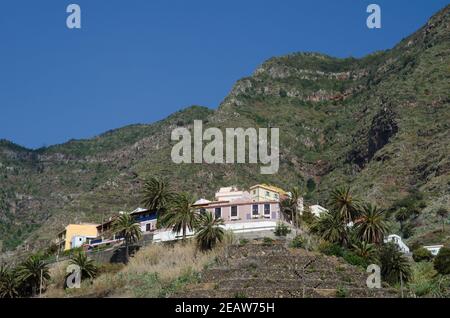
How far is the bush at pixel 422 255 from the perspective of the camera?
108 meters

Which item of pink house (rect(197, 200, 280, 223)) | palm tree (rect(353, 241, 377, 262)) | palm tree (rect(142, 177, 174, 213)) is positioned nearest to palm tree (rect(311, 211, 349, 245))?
palm tree (rect(353, 241, 377, 262))

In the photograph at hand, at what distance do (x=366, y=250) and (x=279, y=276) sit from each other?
16.4 metres

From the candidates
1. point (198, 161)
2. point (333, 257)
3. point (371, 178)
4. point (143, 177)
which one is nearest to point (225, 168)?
point (198, 161)

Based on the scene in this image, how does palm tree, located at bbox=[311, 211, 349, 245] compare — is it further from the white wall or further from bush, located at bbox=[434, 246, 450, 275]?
bush, located at bbox=[434, 246, 450, 275]

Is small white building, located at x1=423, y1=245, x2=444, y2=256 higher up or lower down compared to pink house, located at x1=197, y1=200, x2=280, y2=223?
lower down

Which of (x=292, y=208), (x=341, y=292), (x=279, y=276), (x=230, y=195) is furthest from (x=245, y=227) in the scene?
(x=341, y=292)

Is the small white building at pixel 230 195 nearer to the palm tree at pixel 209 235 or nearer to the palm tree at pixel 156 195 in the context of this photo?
the palm tree at pixel 156 195

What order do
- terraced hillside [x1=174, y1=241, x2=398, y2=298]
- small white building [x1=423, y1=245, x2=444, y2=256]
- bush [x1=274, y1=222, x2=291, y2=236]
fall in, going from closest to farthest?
terraced hillside [x1=174, y1=241, x2=398, y2=298]
bush [x1=274, y1=222, x2=291, y2=236]
small white building [x1=423, y1=245, x2=444, y2=256]

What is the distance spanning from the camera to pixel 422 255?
108875 mm

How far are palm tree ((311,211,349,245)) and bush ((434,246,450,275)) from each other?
11.7 meters

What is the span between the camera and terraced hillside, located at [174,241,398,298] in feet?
236

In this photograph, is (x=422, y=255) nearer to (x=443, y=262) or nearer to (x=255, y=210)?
(x=443, y=262)

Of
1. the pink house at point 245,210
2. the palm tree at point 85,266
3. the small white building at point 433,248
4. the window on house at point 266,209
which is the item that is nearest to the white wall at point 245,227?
the pink house at point 245,210
